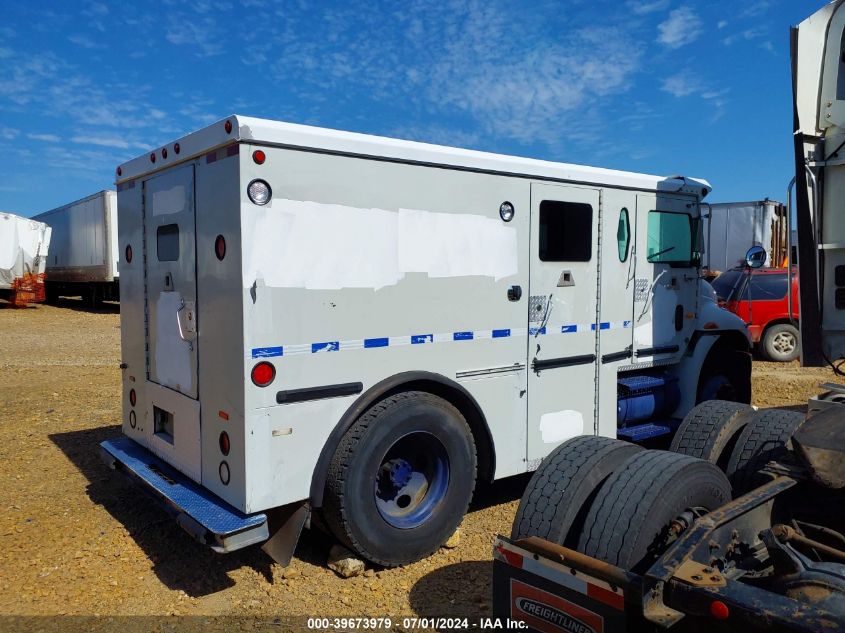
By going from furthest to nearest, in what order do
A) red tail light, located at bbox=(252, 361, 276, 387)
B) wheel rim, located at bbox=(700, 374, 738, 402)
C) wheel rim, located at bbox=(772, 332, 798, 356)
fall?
wheel rim, located at bbox=(772, 332, 798, 356) < wheel rim, located at bbox=(700, 374, 738, 402) < red tail light, located at bbox=(252, 361, 276, 387)

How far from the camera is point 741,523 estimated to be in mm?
2764

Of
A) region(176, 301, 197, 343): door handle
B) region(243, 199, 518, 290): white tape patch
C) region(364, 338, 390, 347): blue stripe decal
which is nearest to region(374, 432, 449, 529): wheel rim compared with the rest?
region(364, 338, 390, 347): blue stripe decal

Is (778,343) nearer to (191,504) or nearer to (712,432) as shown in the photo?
(712,432)

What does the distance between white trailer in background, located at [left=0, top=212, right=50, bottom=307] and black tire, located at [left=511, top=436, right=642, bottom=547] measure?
2585 centimetres

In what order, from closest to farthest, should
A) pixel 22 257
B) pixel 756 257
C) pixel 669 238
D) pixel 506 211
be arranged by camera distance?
pixel 506 211, pixel 756 257, pixel 669 238, pixel 22 257

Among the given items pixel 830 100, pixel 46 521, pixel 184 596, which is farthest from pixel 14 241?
pixel 830 100

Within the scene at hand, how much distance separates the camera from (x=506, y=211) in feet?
15.9

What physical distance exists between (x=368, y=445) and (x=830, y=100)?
11.6ft

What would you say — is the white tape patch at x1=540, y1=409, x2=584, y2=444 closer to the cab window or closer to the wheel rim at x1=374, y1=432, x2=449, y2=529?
the wheel rim at x1=374, y1=432, x2=449, y2=529

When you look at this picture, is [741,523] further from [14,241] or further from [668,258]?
[14,241]

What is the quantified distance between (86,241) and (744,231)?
72.5 feet

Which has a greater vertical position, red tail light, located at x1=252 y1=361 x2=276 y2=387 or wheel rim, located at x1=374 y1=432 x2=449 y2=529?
red tail light, located at x1=252 y1=361 x2=276 y2=387

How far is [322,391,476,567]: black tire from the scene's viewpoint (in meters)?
3.99

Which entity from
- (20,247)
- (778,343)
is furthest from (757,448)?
(20,247)
